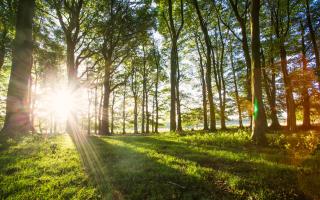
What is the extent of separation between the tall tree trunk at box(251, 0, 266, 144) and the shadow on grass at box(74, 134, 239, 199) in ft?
17.2

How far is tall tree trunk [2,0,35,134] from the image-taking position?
10.7m

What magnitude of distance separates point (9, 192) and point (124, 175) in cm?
248

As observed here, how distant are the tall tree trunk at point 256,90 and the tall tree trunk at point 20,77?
1127 cm

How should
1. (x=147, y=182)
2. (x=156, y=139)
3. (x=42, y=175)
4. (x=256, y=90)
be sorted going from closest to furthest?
1. (x=147, y=182)
2. (x=42, y=175)
3. (x=256, y=90)
4. (x=156, y=139)

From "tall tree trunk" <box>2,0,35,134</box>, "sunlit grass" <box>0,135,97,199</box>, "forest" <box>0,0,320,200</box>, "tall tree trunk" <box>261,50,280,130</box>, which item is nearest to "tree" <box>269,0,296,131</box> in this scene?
"forest" <box>0,0,320,200</box>

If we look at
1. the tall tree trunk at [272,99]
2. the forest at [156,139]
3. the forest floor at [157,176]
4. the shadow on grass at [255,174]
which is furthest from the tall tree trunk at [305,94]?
the shadow on grass at [255,174]

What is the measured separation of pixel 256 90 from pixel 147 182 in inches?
280

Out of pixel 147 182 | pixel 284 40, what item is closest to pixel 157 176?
pixel 147 182

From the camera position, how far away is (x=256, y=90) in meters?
9.80

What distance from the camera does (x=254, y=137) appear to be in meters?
Answer: 9.59

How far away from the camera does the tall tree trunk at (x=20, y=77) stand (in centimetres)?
1066

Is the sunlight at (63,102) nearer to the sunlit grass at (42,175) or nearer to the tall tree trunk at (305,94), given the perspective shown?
the sunlit grass at (42,175)

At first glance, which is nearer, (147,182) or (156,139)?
(147,182)

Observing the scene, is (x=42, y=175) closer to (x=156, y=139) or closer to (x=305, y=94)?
(x=156, y=139)
